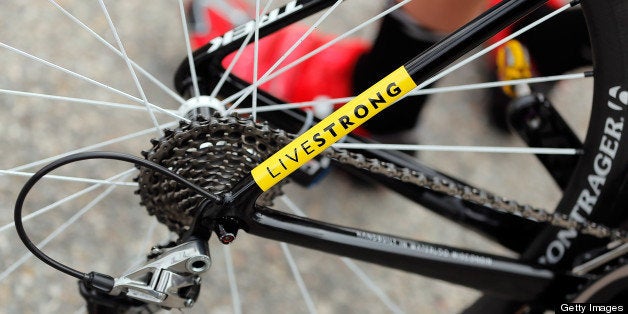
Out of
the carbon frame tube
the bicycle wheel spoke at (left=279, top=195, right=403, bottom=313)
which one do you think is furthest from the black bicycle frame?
the bicycle wheel spoke at (left=279, top=195, right=403, bottom=313)

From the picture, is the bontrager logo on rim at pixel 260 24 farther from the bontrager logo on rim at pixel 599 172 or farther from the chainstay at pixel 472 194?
the bontrager logo on rim at pixel 599 172

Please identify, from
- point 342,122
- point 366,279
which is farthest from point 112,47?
point 366,279

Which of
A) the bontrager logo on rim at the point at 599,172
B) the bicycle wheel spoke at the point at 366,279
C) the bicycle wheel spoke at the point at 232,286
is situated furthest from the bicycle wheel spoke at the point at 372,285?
the bontrager logo on rim at the point at 599,172

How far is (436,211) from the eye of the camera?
97 centimetres

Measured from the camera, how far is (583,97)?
1423mm

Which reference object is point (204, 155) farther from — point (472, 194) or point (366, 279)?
point (366, 279)

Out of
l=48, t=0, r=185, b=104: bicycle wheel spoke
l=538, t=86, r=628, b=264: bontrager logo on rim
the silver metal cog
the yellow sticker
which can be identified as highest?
l=48, t=0, r=185, b=104: bicycle wheel spoke

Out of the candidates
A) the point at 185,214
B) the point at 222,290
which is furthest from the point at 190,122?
the point at 222,290

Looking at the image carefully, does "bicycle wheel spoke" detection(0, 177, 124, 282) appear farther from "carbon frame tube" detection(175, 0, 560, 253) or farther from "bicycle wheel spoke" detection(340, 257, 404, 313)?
"bicycle wheel spoke" detection(340, 257, 404, 313)

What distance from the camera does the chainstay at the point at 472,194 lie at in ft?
2.59

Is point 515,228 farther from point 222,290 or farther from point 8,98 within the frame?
point 8,98

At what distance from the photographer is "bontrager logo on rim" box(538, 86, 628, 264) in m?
0.80

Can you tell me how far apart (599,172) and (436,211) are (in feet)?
0.71

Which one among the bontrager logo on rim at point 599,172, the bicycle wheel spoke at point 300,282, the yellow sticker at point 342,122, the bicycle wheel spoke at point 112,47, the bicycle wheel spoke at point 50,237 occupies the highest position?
the bicycle wheel spoke at point 112,47
